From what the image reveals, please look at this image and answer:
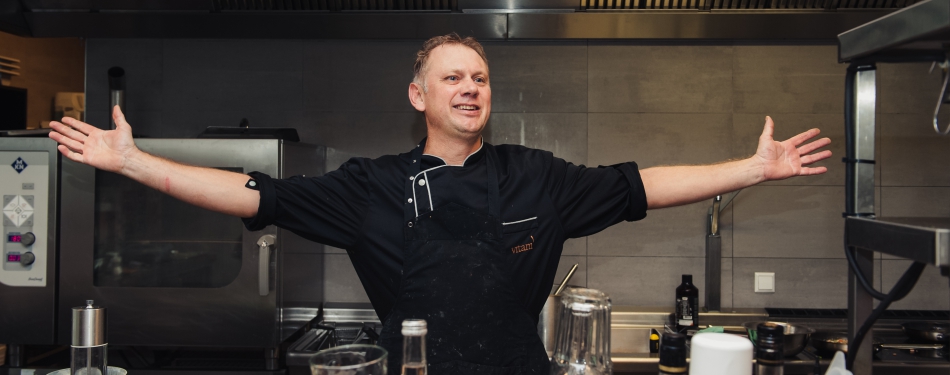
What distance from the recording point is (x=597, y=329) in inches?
38.3

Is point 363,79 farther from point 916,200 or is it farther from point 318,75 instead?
point 916,200

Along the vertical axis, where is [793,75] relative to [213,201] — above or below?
above

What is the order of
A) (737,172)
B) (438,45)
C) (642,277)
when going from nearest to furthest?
(737,172)
(438,45)
(642,277)

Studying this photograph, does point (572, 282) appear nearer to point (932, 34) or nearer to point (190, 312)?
point (190, 312)

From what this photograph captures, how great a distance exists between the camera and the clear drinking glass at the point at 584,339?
3.16ft

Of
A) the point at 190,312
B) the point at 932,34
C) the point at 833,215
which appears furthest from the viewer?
the point at 833,215

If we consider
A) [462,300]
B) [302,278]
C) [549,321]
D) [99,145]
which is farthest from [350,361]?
[302,278]

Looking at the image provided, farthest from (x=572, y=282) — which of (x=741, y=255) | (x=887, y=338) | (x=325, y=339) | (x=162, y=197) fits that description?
(x=162, y=197)

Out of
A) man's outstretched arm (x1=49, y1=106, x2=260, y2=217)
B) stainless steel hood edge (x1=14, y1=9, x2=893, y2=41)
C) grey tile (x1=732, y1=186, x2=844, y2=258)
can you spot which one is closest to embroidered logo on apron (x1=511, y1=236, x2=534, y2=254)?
man's outstretched arm (x1=49, y1=106, x2=260, y2=217)

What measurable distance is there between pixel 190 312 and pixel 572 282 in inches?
60.5

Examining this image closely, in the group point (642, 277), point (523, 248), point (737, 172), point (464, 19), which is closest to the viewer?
point (737, 172)

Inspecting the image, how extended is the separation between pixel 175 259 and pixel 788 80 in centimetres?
261

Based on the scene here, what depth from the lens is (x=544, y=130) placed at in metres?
3.02

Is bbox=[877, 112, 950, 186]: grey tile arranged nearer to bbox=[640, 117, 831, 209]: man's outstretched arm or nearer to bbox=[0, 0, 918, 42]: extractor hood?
bbox=[0, 0, 918, 42]: extractor hood
